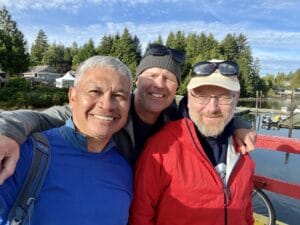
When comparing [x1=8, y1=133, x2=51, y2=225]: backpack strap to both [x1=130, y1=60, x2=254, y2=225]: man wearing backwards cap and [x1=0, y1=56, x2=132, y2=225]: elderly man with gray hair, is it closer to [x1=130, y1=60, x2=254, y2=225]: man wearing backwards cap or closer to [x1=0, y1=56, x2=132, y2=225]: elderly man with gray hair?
[x1=0, y1=56, x2=132, y2=225]: elderly man with gray hair

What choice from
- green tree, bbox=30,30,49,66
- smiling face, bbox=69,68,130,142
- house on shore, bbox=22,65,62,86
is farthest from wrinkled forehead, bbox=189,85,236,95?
green tree, bbox=30,30,49,66

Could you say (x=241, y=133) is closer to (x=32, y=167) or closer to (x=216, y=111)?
(x=216, y=111)

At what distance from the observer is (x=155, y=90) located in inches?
121

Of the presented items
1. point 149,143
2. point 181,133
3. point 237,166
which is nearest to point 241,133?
point 237,166

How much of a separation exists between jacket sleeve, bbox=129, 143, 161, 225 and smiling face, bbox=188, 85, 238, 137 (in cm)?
44

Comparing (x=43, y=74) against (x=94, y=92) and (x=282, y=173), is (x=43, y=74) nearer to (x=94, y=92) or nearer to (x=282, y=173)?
(x=282, y=173)

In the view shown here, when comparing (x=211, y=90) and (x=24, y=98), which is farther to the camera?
(x=24, y=98)

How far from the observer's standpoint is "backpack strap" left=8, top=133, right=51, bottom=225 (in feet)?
5.63

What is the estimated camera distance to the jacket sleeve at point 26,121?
1780 millimetres

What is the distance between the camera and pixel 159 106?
3.01m

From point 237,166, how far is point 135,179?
27.8 inches

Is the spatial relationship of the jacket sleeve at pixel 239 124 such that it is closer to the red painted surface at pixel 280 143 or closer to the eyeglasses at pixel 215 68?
the eyeglasses at pixel 215 68

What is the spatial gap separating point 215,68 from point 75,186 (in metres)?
1.30

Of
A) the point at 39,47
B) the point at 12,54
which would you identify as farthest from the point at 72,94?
the point at 39,47
